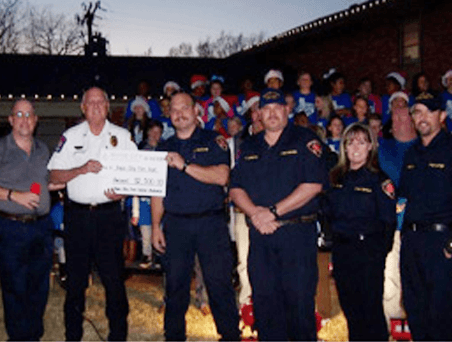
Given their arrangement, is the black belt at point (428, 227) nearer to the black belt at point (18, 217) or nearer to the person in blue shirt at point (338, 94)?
the black belt at point (18, 217)

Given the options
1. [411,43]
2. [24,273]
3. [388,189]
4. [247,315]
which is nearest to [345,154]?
[388,189]

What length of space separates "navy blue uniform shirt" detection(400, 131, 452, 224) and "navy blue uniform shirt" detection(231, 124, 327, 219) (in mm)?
749

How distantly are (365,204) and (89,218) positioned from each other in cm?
259

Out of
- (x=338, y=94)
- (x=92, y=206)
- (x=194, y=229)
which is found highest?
(x=338, y=94)

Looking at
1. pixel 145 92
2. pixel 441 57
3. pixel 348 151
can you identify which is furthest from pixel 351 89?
pixel 348 151

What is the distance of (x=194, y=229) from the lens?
5832mm

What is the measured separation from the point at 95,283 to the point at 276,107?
16.2ft

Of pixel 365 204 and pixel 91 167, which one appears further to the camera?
pixel 91 167

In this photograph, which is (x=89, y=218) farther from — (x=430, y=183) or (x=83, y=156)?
(x=430, y=183)

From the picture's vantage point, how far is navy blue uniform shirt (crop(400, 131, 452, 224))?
509cm

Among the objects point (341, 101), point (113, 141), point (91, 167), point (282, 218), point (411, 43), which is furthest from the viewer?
point (411, 43)

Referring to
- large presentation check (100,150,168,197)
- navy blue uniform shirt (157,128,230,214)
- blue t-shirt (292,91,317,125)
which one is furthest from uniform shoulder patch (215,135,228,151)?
blue t-shirt (292,91,317,125)

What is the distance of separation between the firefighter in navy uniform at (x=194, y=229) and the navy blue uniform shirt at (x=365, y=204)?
119cm

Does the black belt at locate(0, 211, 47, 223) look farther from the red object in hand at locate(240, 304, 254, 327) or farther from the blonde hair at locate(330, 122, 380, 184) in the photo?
the blonde hair at locate(330, 122, 380, 184)
